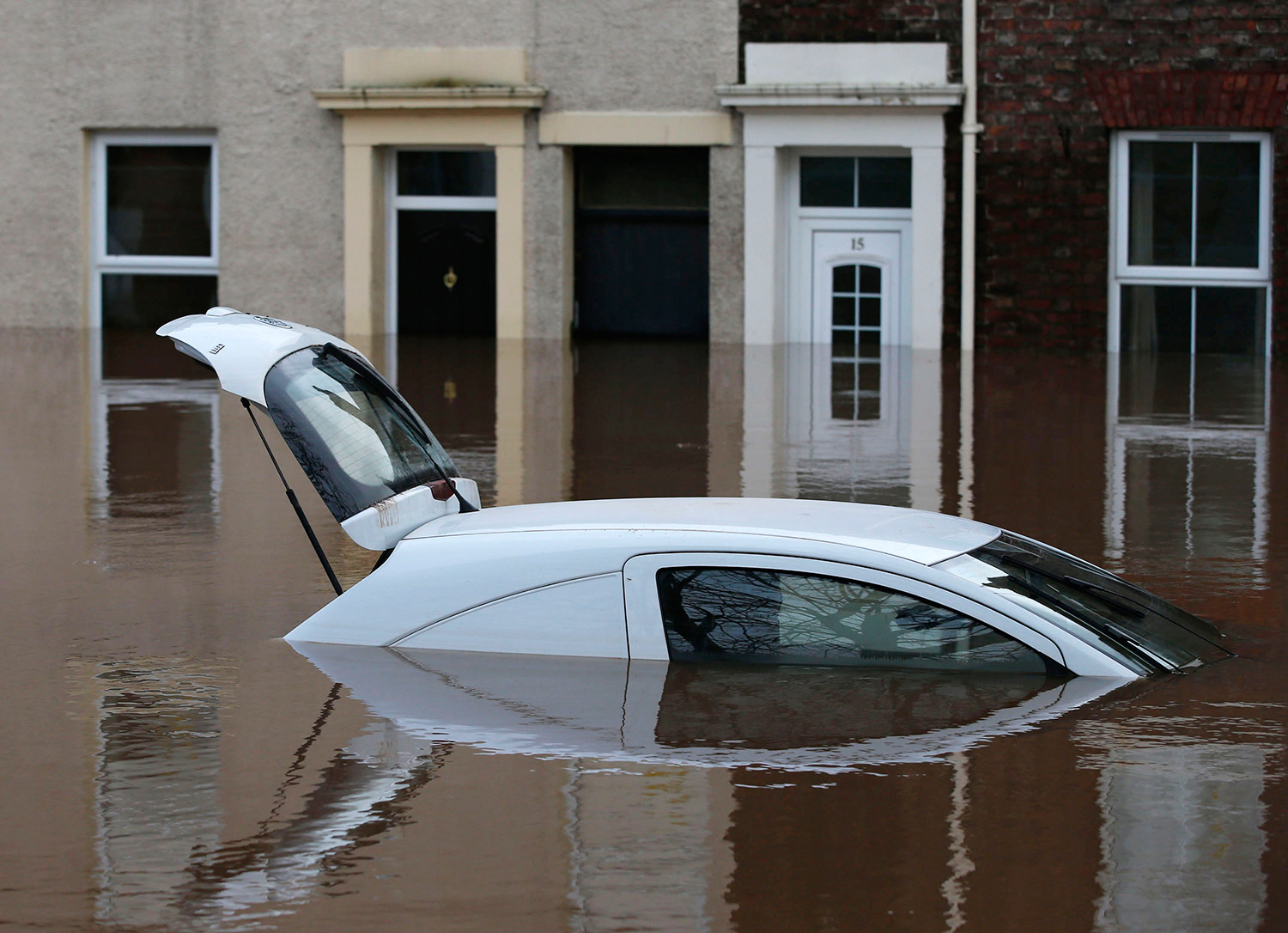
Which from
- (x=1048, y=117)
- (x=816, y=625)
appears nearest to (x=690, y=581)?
(x=816, y=625)

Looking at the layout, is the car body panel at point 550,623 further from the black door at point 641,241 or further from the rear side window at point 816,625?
the black door at point 641,241

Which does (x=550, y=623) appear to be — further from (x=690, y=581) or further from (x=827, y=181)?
(x=827, y=181)

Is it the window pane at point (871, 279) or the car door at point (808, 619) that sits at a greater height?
the window pane at point (871, 279)

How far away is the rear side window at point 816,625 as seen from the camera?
5.92 metres

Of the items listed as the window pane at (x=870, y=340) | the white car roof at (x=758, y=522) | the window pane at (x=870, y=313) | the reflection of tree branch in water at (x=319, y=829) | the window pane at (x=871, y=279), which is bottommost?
the reflection of tree branch in water at (x=319, y=829)

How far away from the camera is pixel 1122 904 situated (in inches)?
170

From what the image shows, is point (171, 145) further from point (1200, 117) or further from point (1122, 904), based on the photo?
point (1122, 904)

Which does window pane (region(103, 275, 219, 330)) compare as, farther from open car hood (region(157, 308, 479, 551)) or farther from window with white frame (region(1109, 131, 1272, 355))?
open car hood (region(157, 308, 479, 551))

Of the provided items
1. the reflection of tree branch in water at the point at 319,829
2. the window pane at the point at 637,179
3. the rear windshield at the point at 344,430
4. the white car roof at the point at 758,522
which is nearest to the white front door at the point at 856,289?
the window pane at the point at 637,179

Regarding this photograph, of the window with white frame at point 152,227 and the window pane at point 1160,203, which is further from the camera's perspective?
the window with white frame at point 152,227

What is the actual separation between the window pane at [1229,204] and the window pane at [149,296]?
1268 centimetres

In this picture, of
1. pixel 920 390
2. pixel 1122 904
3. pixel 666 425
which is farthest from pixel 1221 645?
pixel 920 390

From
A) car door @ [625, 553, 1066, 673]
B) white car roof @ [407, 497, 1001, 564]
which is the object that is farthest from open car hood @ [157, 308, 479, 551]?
car door @ [625, 553, 1066, 673]

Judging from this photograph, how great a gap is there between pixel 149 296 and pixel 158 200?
1297 millimetres
